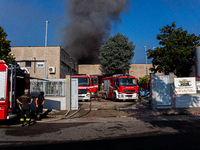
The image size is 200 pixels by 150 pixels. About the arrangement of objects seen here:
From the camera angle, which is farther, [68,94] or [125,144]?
[68,94]

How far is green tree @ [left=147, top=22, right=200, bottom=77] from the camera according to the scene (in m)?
19.9

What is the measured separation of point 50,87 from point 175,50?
1546cm

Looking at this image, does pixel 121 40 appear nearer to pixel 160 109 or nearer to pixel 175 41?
pixel 175 41

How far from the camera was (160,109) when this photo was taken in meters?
10.6

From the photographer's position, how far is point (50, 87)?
1105 centimetres

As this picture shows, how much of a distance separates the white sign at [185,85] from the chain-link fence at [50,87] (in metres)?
7.49

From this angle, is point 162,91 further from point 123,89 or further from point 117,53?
point 117,53

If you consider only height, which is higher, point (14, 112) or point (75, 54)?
point (75, 54)

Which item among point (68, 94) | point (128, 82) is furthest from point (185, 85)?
point (68, 94)

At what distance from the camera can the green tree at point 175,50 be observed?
1994cm

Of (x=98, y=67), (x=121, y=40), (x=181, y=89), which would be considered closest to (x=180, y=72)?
(x=181, y=89)

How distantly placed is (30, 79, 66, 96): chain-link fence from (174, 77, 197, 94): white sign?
749 cm

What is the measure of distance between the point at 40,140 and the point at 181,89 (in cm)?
958

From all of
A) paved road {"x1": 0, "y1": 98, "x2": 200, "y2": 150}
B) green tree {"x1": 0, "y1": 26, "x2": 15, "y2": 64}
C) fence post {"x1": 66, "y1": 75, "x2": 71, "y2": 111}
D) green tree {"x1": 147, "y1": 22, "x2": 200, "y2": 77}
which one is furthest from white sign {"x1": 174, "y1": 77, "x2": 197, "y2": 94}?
green tree {"x1": 0, "y1": 26, "x2": 15, "y2": 64}
